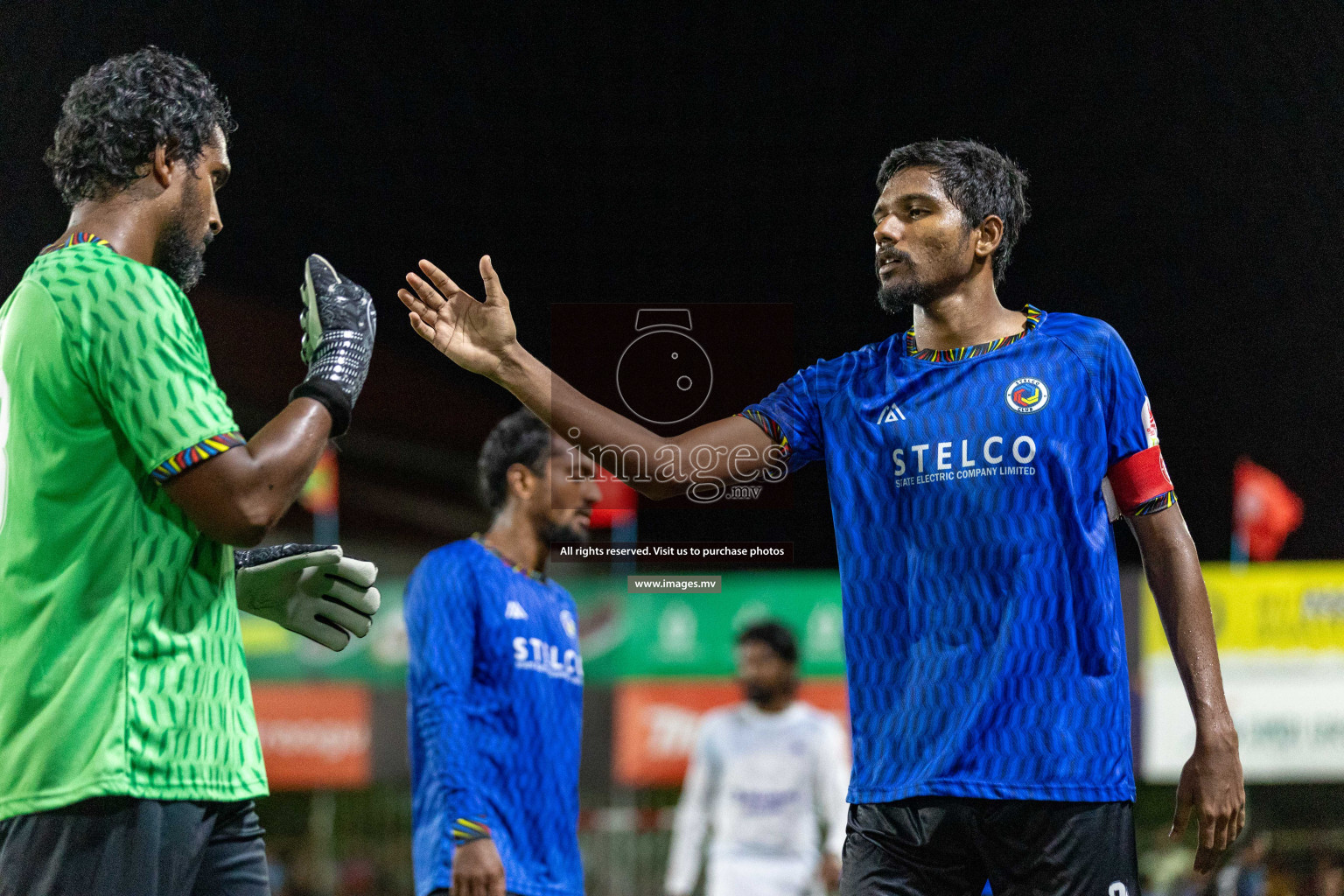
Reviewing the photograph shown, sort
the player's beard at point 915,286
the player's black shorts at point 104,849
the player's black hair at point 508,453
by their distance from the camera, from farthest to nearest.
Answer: the player's black hair at point 508,453, the player's beard at point 915,286, the player's black shorts at point 104,849

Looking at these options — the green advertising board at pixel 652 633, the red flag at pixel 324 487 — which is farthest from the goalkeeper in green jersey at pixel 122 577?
the red flag at pixel 324 487

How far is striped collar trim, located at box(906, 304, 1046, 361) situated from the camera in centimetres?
291

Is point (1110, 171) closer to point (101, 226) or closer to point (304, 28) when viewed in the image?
point (304, 28)

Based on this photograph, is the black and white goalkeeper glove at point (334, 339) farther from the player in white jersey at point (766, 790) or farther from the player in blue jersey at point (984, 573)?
the player in white jersey at point (766, 790)

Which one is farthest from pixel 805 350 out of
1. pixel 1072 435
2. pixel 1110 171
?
pixel 1072 435

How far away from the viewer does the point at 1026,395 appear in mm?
2785

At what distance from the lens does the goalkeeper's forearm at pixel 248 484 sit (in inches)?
82.2

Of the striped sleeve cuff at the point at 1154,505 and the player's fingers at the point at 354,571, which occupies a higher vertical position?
the striped sleeve cuff at the point at 1154,505

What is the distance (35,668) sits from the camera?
2.08 metres

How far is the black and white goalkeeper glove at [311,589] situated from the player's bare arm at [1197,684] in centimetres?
164

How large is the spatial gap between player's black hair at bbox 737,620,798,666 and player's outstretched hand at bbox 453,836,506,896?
117 inches

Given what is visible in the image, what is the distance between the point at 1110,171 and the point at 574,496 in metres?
5.27

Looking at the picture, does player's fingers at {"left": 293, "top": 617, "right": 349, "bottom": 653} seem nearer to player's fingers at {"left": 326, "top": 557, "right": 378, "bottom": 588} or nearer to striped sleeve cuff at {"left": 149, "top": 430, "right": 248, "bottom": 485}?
player's fingers at {"left": 326, "top": 557, "right": 378, "bottom": 588}

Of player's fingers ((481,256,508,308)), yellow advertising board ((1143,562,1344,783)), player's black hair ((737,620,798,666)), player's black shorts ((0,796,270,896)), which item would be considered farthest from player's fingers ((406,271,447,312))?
yellow advertising board ((1143,562,1344,783))
